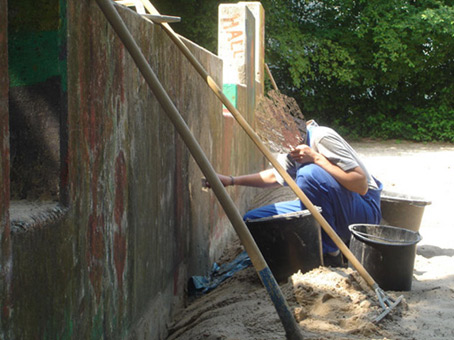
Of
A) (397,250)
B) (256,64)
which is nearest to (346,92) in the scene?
(256,64)

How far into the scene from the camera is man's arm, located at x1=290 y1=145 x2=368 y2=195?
12.0 feet

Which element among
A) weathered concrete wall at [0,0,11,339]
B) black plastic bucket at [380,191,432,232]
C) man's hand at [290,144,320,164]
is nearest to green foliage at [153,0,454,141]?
black plastic bucket at [380,191,432,232]

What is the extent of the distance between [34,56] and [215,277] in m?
2.69

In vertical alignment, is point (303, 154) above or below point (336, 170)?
above

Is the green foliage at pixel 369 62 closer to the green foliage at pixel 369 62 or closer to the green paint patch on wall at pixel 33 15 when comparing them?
the green foliage at pixel 369 62

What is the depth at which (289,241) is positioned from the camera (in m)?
3.49

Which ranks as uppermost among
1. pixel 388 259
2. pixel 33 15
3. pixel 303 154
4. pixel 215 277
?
pixel 33 15

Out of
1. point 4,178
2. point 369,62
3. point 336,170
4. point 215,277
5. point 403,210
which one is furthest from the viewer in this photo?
point 369,62

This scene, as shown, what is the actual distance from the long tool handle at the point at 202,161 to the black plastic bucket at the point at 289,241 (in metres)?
1.26

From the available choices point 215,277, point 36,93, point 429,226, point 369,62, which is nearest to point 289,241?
point 215,277

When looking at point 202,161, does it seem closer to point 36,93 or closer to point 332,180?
point 36,93

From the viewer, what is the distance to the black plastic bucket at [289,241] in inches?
136

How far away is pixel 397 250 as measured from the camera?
3.47 meters

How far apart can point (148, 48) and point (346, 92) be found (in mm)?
15036
